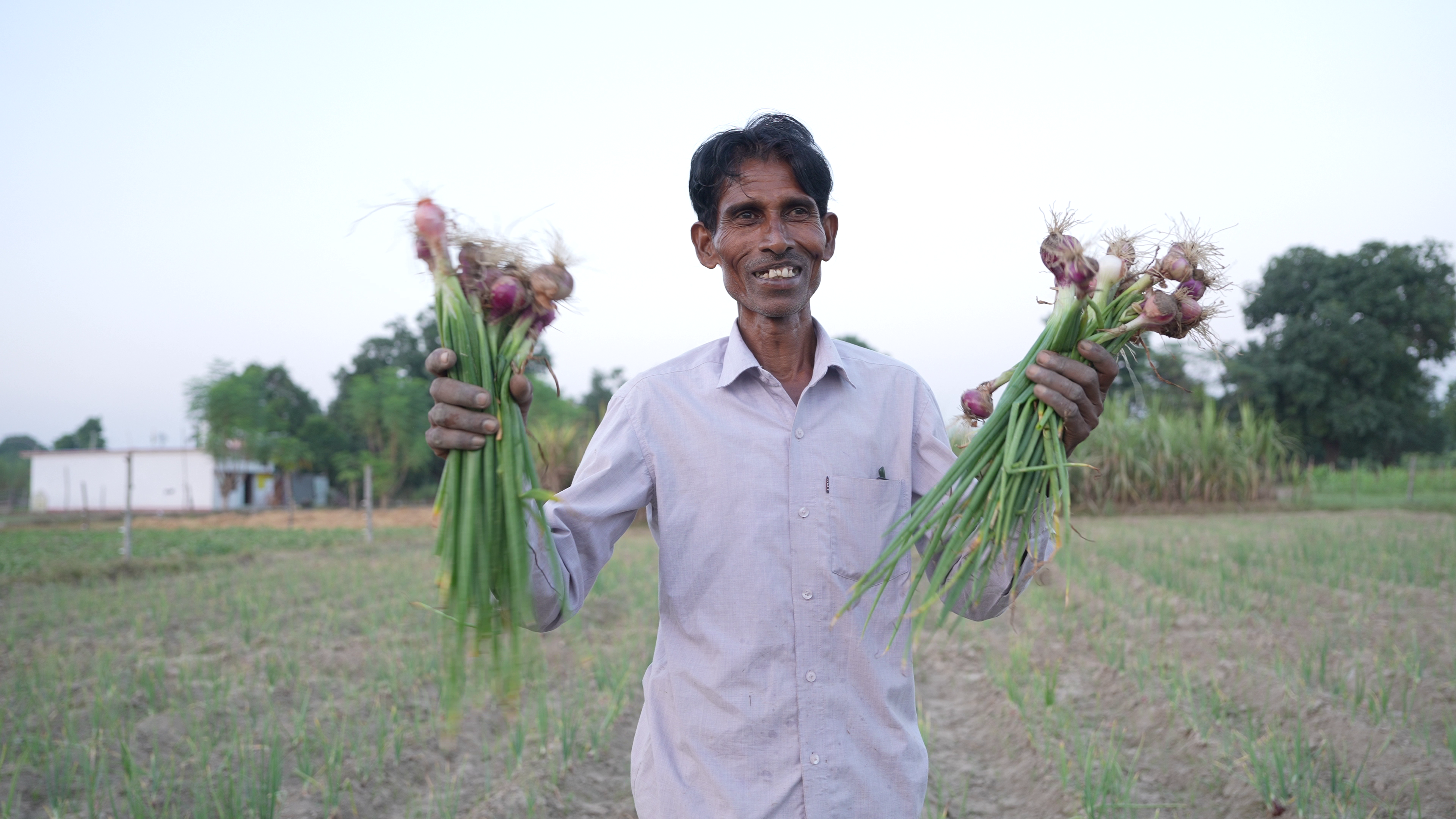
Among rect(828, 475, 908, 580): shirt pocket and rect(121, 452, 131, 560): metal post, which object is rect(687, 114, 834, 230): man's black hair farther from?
rect(121, 452, 131, 560): metal post

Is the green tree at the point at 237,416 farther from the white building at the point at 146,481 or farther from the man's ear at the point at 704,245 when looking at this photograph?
the man's ear at the point at 704,245

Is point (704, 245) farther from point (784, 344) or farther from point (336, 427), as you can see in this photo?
point (336, 427)

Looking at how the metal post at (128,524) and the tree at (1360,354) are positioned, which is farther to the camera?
the tree at (1360,354)

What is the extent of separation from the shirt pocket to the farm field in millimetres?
352

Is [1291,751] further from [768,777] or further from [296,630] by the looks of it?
[296,630]

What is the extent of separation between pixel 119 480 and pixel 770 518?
41.2 metres

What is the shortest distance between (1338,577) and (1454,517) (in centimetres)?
933

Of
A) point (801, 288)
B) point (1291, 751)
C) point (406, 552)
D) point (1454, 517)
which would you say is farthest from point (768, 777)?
point (1454, 517)

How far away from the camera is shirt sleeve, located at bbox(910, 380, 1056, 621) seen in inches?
59.4

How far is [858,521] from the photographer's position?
5.39ft

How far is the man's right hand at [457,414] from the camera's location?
1286 mm

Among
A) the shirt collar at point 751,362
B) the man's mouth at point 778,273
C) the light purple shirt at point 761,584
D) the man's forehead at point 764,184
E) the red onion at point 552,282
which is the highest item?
the man's forehead at point 764,184

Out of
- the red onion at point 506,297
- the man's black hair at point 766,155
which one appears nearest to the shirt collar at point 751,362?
the man's black hair at point 766,155

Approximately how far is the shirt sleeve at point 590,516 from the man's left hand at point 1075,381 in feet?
2.46
